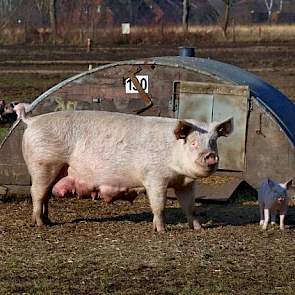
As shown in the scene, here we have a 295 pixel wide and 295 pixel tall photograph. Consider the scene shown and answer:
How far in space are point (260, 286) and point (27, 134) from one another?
12.1 feet

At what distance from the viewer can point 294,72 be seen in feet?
111

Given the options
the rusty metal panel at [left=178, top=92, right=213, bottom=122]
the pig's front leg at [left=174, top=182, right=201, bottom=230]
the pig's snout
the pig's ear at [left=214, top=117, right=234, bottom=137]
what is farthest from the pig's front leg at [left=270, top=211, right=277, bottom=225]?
the rusty metal panel at [left=178, top=92, right=213, bottom=122]

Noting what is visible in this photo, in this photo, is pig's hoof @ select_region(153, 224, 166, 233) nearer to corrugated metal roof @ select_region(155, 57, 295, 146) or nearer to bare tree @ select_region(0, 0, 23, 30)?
corrugated metal roof @ select_region(155, 57, 295, 146)

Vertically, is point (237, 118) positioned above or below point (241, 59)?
above

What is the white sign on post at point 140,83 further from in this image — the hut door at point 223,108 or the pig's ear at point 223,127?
the pig's ear at point 223,127

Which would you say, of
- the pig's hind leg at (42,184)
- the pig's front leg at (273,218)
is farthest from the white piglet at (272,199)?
the pig's hind leg at (42,184)

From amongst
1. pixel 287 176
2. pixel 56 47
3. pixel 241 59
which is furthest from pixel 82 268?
pixel 56 47

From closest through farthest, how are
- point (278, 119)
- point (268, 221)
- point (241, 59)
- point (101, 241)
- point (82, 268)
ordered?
point (82, 268), point (101, 241), point (268, 221), point (278, 119), point (241, 59)

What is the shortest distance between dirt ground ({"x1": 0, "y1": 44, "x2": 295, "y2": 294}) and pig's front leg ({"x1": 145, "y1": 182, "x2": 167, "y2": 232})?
0.11m

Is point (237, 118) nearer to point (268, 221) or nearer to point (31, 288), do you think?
point (268, 221)

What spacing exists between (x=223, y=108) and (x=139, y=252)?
3979 mm

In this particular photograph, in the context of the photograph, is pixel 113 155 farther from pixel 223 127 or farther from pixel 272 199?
pixel 272 199

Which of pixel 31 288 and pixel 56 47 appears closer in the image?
pixel 31 288

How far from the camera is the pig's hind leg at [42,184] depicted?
1102cm
